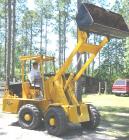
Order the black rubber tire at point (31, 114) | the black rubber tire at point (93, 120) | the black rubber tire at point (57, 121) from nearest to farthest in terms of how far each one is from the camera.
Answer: the black rubber tire at point (57, 121), the black rubber tire at point (31, 114), the black rubber tire at point (93, 120)

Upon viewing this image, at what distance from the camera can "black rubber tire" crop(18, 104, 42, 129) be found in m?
14.5

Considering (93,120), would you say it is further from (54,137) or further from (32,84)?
(32,84)

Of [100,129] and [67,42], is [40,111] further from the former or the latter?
[67,42]

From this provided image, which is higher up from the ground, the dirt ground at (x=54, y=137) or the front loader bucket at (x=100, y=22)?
the front loader bucket at (x=100, y=22)

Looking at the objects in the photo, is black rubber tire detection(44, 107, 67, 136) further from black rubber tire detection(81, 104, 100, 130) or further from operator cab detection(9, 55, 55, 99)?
black rubber tire detection(81, 104, 100, 130)

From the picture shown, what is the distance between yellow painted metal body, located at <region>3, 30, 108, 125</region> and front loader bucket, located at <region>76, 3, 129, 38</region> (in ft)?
1.28

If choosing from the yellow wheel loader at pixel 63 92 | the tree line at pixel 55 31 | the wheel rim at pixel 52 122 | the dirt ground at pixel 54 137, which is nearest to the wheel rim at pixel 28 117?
the yellow wheel loader at pixel 63 92

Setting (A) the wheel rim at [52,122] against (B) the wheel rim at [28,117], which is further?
(B) the wheel rim at [28,117]

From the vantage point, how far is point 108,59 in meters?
66.3

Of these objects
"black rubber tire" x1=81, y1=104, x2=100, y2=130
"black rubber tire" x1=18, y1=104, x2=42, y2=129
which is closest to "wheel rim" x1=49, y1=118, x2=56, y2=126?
"black rubber tire" x1=18, y1=104, x2=42, y2=129

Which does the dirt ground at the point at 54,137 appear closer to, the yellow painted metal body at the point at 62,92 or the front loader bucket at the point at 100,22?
the yellow painted metal body at the point at 62,92

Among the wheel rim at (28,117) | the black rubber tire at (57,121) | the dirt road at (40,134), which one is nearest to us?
the dirt road at (40,134)

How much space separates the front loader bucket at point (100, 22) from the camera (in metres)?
13.0

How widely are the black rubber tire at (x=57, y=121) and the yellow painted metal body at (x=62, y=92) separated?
0.17 meters
